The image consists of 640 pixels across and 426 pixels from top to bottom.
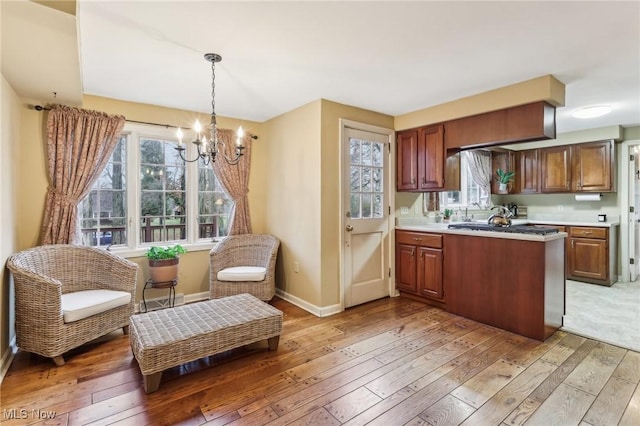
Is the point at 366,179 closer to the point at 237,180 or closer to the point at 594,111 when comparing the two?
the point at 237,180

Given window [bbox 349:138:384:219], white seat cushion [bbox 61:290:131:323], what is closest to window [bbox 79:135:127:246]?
white seat cushion [bbox 61:290:131:323]

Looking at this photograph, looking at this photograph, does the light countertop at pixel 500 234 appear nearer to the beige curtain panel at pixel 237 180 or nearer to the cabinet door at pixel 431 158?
the cabinet door at pixel 431 158

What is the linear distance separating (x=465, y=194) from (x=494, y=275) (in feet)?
9.43

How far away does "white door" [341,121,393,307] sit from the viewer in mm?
3797

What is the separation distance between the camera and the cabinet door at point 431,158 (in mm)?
3855

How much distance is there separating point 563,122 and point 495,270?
112 inches

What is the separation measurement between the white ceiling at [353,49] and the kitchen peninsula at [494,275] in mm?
1522

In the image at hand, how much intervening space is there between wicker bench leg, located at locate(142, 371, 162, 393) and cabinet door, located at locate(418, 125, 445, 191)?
3374 mm

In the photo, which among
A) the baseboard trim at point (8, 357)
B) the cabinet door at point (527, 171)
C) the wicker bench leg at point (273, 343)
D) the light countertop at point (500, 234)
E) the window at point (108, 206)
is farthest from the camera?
the cabinet door at point (527, 171)

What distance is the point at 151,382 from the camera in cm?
212

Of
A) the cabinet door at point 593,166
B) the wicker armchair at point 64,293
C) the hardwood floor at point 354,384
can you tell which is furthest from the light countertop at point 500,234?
the wicker armchair at point 64,293

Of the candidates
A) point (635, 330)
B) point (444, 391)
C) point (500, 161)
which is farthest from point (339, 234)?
point (500, 161)

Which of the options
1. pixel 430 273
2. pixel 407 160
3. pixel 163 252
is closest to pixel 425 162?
pixel 407 160

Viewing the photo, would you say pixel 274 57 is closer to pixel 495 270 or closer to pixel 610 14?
pixel 610 14
